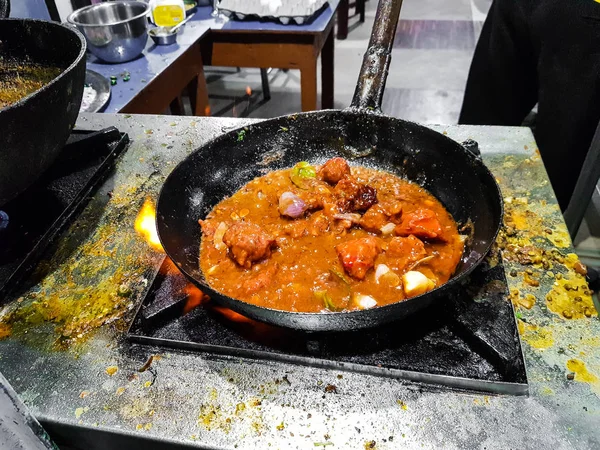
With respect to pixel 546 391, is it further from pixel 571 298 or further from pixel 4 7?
pixel 4 7

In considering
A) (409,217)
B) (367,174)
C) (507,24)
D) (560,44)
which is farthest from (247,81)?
(409,217)

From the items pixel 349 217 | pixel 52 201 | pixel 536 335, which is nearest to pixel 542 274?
pixel 536 335

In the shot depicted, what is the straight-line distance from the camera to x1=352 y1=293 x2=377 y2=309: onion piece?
1.26m

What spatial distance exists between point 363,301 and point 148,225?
0.87 meters

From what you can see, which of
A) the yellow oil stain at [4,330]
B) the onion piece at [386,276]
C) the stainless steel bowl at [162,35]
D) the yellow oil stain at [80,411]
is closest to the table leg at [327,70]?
the stainless steel bowl at [162,35]

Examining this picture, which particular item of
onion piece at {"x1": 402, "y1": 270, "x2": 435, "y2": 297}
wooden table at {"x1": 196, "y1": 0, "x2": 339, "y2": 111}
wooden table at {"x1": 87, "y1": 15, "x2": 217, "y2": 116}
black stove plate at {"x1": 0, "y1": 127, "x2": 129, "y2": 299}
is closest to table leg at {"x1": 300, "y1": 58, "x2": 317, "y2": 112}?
wooden table at {"x1": 196, "y1": 0, "x2": 339, "y2": 111}

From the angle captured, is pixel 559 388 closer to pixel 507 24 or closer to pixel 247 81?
pixel 507 24

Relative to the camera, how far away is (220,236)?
157 centimetres

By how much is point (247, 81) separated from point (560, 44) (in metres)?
4.14

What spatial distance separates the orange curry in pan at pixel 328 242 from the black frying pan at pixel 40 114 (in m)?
0.57

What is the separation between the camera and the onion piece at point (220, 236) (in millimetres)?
1538

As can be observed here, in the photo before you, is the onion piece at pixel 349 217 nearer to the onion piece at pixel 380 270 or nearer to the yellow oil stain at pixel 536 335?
the onion piece at pixel 380 270

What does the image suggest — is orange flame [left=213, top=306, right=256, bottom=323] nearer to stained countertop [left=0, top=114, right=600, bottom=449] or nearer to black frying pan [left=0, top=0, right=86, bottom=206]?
stained countertop [left=0, top=114, right=600, bottom=449]

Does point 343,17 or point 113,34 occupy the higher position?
point 113,34
